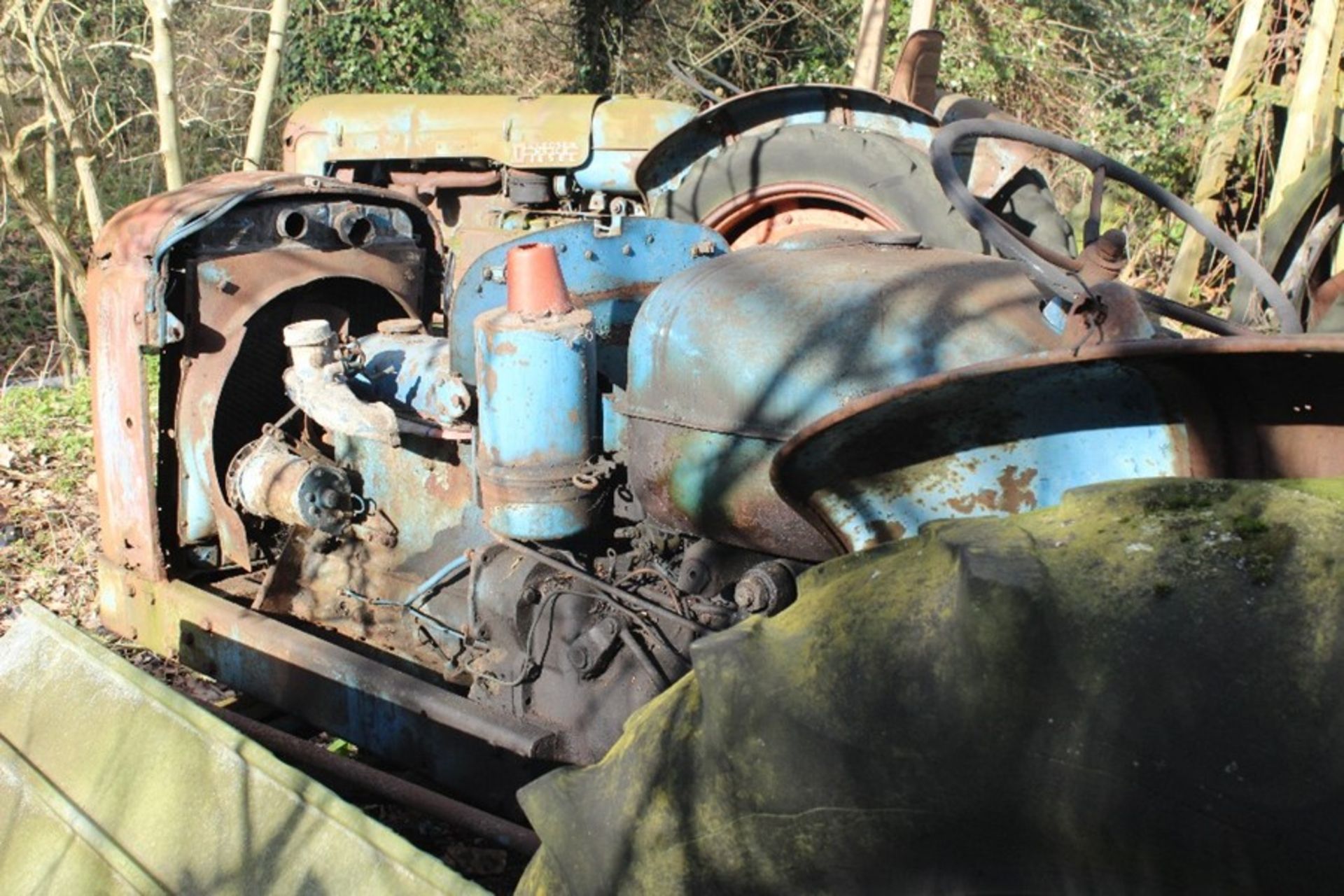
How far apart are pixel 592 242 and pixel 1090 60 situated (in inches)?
508

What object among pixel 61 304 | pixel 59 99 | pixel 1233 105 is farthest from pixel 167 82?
pixel 1233 105

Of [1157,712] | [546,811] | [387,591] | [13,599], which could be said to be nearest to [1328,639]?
[1157,712]

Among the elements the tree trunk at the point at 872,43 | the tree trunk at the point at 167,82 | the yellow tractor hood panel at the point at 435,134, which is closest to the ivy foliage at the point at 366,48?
the tree trunk at the point at 167,82

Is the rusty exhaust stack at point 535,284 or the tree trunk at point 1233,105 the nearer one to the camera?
the rusty exhaust stack at point 535,284

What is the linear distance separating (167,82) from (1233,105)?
259 inches

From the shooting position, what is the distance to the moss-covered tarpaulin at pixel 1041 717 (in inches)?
40.9

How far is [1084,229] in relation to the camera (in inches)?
75.3

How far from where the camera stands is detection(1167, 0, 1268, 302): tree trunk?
7.53m

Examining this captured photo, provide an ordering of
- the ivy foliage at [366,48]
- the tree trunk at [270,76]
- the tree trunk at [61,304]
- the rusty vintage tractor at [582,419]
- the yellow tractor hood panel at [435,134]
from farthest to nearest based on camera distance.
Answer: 1. the ivy foliage at [366,48]
2. the tree trunk at [270,76]
3. the tree trunk at [61,304]
4. the yellow tractor hood panel at [435,134]
5. the rusty vintage tractor at [582,419]

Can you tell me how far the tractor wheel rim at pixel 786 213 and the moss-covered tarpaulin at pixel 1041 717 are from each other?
2.93 metres

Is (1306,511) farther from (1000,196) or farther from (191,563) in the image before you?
(1000,196)

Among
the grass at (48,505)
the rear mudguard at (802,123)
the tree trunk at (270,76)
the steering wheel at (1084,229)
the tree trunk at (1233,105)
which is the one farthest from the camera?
the tree trunk at (270,76)

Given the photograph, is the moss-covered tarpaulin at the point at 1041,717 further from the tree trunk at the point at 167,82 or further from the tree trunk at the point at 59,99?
the tree trunk at the point at 167,82

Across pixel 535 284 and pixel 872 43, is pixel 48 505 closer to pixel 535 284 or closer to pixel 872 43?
pixel 535 284
